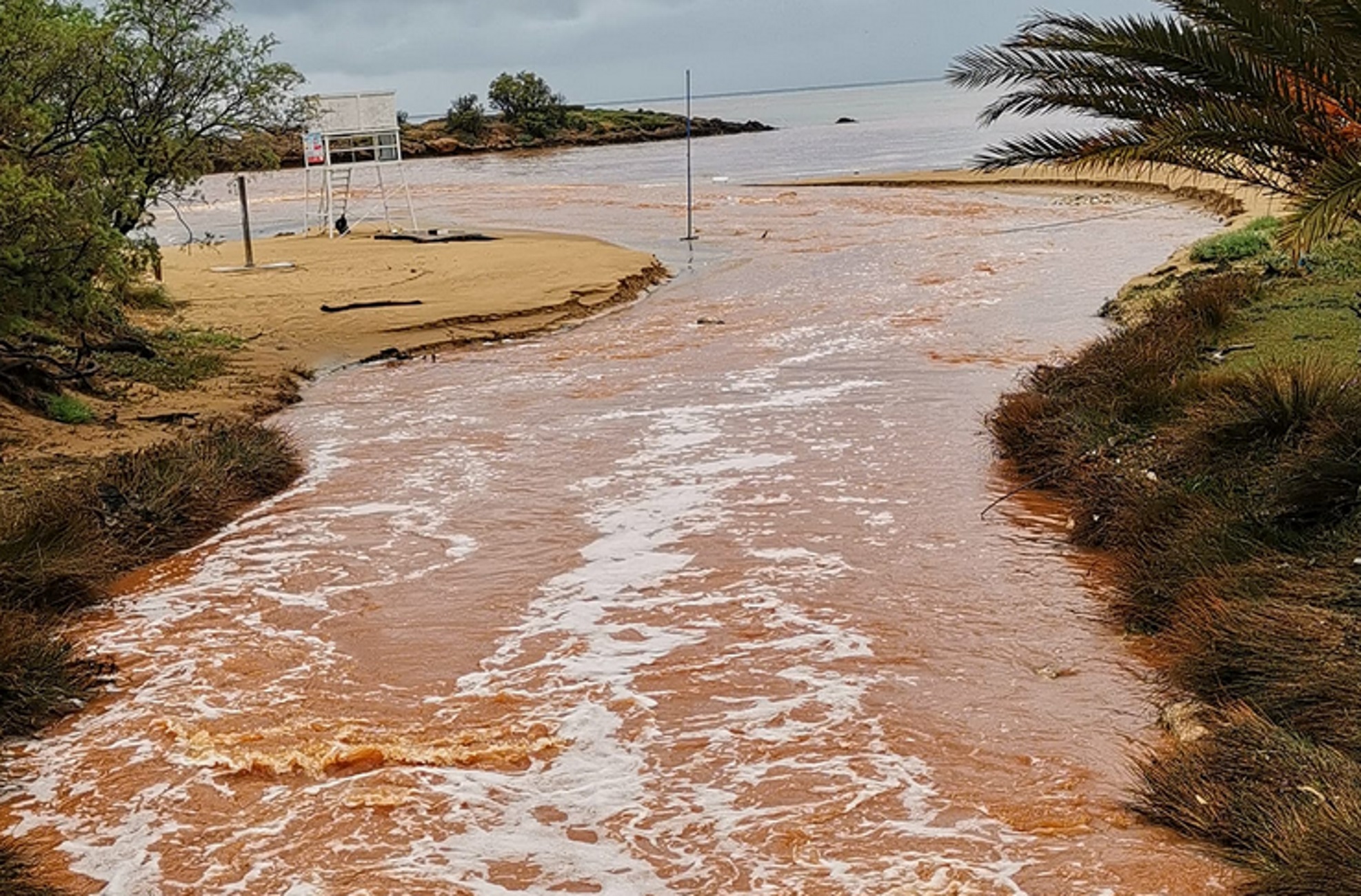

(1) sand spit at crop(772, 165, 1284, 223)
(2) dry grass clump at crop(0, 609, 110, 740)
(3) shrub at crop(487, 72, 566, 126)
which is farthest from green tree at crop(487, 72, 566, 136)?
(2) dry grass clump at crop(0, 609, 110, 740)

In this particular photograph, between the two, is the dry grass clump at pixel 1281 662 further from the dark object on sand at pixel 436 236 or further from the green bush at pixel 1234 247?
the dark object on sand at pixel 436 236

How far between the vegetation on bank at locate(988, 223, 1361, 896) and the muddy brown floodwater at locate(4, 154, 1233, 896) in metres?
0.30

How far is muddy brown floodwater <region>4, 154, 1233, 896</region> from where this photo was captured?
591 cm

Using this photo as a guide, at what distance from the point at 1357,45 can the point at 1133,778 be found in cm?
418

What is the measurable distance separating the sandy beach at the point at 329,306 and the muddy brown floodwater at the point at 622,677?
4.96 feet

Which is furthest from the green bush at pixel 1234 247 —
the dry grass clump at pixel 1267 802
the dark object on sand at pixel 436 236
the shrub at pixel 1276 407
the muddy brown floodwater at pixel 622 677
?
the dark object on sand at pixel 436 236

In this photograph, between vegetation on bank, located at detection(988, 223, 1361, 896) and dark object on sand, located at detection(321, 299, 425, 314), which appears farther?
dark object on sand, located at detection(321, 299, 425, 314)

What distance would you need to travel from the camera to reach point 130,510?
10438 mm

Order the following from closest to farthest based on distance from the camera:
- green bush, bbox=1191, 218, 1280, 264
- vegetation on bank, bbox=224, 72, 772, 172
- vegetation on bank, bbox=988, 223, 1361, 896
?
vegetation on bank, bbox=988, 223, 1361, 896, green bush, bbox=1191, 218, 1280, 264, vegetation on bank, bbox=224, 72, 772, 172

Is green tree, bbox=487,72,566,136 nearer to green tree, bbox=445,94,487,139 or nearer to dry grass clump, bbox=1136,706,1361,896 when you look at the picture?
green tree, bbox=445,94,487,139

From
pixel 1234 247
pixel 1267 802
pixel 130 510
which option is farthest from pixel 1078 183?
pixel 1267 802

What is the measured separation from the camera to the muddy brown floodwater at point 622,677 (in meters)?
5.91

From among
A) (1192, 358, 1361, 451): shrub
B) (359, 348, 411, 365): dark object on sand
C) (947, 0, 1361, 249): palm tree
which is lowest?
(359, 348, 411, 365): dark object on sand

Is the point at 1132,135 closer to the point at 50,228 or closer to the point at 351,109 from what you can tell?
the point at 50,228
